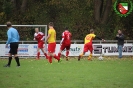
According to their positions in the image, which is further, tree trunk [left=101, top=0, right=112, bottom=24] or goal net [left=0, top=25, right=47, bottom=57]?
tree trunk [left=101, top=0, right=112, bottom=24]

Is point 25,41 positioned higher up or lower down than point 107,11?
lower down

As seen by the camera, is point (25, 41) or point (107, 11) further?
point (107, 11)

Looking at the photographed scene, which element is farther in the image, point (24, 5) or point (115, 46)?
point (24, 5)

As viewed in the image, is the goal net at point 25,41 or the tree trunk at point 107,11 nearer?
the goal net at point 25,41

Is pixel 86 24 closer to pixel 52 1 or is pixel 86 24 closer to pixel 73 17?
pixel 73 17

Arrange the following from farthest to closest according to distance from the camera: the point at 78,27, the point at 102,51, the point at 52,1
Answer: the point at 52,1
the point at 78,27
the point at 102,51

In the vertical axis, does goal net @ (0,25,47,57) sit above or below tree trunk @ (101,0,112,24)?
below

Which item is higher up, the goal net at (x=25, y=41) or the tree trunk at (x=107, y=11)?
the tree trunk at (x=107, y=11)

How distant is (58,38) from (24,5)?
8.26 metres

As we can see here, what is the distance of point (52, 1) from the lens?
47.5 meters

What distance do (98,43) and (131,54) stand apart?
2986 mm

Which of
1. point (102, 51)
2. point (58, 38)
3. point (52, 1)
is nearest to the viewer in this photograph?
point (102, 51)

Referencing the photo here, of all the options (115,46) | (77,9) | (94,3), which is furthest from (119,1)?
(115,46)

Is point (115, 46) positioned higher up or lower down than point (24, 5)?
lower down
